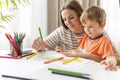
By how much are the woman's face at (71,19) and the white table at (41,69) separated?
0.42m

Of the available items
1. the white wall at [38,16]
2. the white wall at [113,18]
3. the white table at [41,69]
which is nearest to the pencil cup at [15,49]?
the white table at [41,69]

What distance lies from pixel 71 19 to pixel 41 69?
0.67m

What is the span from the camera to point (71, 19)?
1.94 m

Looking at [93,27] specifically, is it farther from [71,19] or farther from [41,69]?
[41,69]

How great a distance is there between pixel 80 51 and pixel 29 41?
109 centimetres

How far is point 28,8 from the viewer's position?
268cm

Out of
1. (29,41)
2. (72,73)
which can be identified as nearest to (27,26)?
(29,41)

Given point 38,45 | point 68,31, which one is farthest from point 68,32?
point 38,45

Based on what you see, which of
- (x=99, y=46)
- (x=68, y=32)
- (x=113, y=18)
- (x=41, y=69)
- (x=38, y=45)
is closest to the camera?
(x=41, y=69)

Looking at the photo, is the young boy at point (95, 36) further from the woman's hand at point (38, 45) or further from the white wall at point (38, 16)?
the white wall at point (38, 16)

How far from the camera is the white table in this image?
1.24m

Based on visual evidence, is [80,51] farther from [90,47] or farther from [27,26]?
[27,26]

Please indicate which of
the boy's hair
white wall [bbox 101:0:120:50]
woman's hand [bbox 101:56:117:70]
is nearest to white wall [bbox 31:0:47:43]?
white wall [bbox 101:0:120:50]

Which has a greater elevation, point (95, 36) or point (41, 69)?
point (95, 36)
